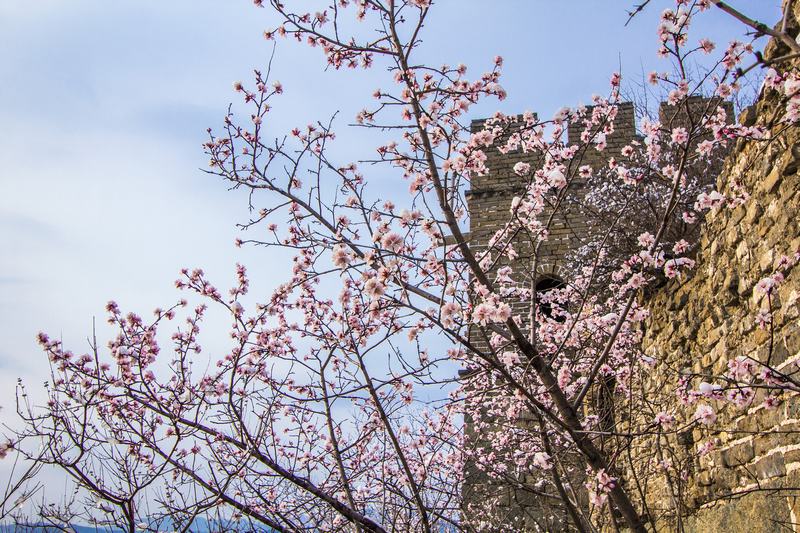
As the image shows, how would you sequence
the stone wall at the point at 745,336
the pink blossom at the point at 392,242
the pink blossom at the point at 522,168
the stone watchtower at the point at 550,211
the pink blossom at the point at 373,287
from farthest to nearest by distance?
1. the stone watchtower at the point at 550,211
2. the pink blossom at the point at 522,168
3. the stone wall at the point at 745,336
4. the pink blossom at the point at 392,242
5. the pink blossom at the point at 373,287

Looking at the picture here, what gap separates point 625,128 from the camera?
38.0ft

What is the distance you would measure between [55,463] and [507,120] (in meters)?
3.64

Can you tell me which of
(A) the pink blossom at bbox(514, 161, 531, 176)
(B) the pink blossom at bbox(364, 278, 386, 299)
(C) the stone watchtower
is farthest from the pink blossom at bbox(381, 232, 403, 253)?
(C) the stone watchtower

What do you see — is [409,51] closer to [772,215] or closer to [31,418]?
[772,215]

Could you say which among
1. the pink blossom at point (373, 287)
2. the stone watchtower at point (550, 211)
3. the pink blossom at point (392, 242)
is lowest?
the pink blossom at point (373, 287)

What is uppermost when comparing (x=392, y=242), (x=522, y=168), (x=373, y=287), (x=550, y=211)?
(x=550, y=211)

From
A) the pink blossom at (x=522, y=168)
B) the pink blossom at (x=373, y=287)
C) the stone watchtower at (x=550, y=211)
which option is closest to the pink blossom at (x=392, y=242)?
the pink blossom at (x=373, y=287)

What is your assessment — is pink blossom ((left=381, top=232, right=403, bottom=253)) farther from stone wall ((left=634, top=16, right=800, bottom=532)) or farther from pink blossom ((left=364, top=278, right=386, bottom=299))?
stone wall ((left=634, top=16, right=800, bottom=532))

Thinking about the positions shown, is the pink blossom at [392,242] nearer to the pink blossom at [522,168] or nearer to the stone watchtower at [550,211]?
the pink blossom at [522,168]

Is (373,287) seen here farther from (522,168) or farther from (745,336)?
(745,336)

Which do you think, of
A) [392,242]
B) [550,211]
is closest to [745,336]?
[392,242]

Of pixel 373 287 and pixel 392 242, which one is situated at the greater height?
pixel 392 242

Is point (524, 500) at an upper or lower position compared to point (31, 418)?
upper

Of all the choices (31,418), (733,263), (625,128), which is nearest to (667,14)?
(733,263)
